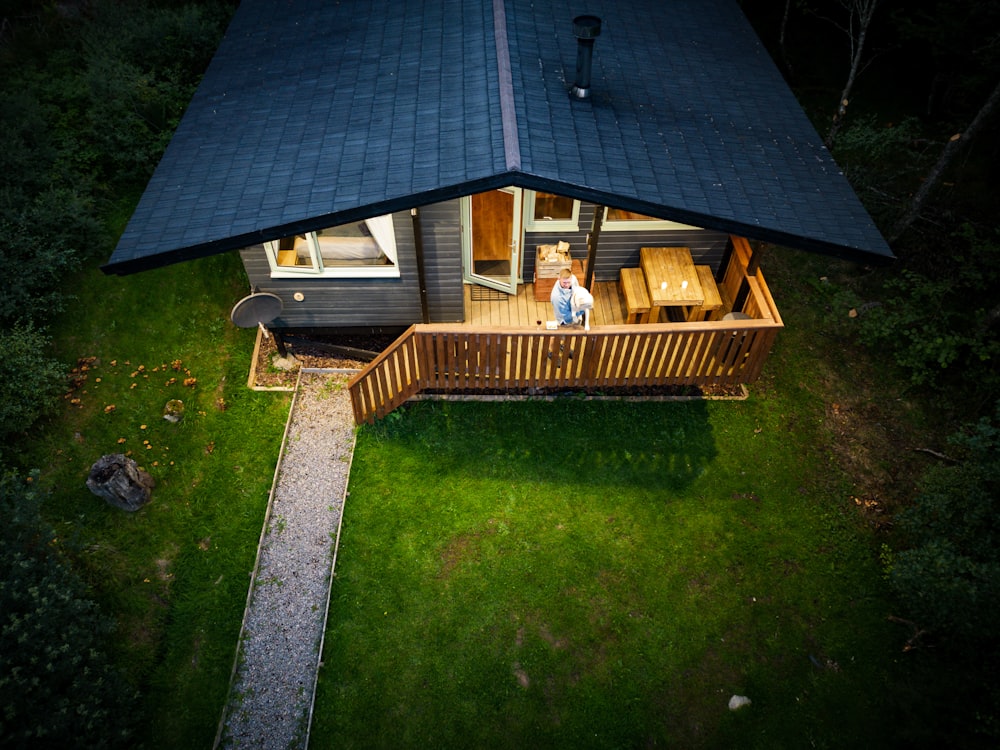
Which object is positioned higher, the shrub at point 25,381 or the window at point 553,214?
the window at point 553,214

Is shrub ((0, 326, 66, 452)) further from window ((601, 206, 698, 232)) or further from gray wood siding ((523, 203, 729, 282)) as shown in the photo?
window ((601, 206, 698, 232))

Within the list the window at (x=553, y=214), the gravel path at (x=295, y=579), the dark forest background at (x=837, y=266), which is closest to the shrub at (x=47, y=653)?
the dark forest background at (x=837, y=266)

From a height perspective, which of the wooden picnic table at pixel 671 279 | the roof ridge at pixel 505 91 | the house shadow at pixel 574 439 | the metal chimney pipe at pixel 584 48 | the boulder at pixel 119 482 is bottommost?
the house shadow at pixel 574 439

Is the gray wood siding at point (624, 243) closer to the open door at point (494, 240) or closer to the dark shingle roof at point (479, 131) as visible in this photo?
the open door at point (494, 240)

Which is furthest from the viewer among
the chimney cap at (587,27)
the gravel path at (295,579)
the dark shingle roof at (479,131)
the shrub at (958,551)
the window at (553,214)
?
the window at (553,214)

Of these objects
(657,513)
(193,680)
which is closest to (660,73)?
(657,513)

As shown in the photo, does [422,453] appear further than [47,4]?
No

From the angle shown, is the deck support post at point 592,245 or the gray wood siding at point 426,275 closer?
the gray wood siding at point 426,275

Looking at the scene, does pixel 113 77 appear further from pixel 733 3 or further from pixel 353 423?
pixel 733 3
